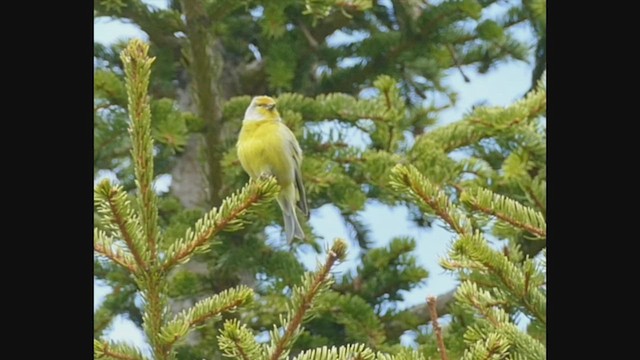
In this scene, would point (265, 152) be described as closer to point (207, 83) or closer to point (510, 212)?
point (207, 83)

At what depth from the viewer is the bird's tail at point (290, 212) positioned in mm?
4523

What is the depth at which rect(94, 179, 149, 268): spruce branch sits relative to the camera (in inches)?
72.0

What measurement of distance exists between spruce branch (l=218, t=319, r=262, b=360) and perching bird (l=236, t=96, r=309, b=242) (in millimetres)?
2534

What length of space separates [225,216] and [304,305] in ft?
0.80

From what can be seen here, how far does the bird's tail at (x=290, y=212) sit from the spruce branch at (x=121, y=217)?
Answer: 2.61 metres

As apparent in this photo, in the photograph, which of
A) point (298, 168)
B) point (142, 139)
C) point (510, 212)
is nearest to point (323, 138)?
point (298, 168)

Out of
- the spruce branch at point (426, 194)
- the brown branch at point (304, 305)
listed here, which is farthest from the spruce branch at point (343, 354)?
the spruce branch at point (426, 194)

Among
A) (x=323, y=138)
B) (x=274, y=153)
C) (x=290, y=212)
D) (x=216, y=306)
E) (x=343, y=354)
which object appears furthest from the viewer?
(x=323, y=138)

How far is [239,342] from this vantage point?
71.5 inches

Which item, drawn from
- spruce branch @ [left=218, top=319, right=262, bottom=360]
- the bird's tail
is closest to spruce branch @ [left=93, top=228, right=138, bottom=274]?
spruce branch @ [left=218, top=319, right=262, bottom=360]

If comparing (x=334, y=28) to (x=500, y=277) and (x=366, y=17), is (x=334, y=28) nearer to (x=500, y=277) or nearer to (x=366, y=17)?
(x=366, y=17)
